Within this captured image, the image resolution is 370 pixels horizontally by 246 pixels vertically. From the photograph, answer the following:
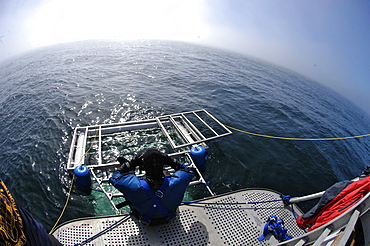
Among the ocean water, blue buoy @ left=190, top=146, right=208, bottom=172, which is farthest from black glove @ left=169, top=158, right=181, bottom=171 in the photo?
the ocean water

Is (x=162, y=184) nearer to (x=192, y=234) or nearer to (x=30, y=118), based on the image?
(x=192, y=234)

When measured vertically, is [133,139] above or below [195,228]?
above

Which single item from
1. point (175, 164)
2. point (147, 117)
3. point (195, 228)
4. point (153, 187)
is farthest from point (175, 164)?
point (147, 117)

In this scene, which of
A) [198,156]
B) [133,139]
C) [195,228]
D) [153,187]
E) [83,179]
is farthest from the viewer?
[133,139]

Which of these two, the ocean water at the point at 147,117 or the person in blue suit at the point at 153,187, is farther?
the ocean water at the point at 147,117

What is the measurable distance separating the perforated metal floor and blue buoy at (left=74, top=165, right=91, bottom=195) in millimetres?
2449

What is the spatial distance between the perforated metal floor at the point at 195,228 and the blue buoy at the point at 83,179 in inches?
96.4

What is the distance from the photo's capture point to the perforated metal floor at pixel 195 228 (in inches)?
172

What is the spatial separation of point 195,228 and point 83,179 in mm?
5080

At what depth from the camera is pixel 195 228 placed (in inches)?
186

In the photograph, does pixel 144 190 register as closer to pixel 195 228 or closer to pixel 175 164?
pixel 175 164

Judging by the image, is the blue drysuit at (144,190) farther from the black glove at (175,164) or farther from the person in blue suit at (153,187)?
the black glove at (175,164)

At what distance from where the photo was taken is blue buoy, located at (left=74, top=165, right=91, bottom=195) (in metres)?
6.79

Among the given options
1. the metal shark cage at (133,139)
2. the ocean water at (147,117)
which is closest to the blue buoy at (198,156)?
the metal shark cage at (133,139)
